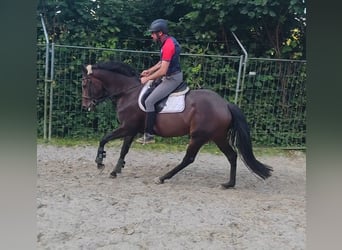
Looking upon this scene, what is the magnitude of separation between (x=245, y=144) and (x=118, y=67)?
0.64 metres

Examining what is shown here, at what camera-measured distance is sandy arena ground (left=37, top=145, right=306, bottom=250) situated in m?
1.32

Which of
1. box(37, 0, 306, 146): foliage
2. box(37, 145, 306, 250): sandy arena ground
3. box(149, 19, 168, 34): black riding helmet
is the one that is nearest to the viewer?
box(37, 145, 306, 250): sandy arena ground

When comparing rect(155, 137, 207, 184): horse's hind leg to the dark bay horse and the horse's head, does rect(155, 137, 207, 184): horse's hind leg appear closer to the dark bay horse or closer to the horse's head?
the dark bay horse

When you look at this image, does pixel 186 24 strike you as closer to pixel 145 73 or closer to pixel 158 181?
pixel 145 73

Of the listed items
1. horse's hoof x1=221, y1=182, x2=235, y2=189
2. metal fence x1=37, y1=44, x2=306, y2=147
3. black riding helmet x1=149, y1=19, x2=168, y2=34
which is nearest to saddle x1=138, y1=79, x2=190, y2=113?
metal fence x1=37, y1=44, x2=306, y2=147

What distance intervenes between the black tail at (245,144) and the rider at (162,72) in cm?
29

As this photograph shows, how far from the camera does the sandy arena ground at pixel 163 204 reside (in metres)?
1.32

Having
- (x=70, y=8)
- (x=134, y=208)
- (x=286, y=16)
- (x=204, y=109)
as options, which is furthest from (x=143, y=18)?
(x=134, y=208)

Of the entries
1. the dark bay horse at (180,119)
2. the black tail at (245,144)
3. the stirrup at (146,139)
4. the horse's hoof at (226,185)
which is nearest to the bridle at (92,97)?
the dark bay horse at (180,119)

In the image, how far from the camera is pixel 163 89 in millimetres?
1799

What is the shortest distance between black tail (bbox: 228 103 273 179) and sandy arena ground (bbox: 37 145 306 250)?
0.06 metres

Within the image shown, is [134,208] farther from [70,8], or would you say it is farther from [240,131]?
[70,8]

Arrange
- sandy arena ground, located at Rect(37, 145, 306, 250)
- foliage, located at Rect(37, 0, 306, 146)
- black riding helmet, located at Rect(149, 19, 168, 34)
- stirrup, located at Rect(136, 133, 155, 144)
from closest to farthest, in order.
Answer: sandy arena ground, located at Rect(37, 145, 306, 250) → black riding helmet, located at Rect(149, 19, 168, 34) → foliage, located at Rect(37, 0, 306, 146) → stirrup, located at Rect(136, 133, 155, 144)

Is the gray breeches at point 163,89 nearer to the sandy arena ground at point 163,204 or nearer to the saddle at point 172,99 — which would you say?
the saddle at point 172,99
